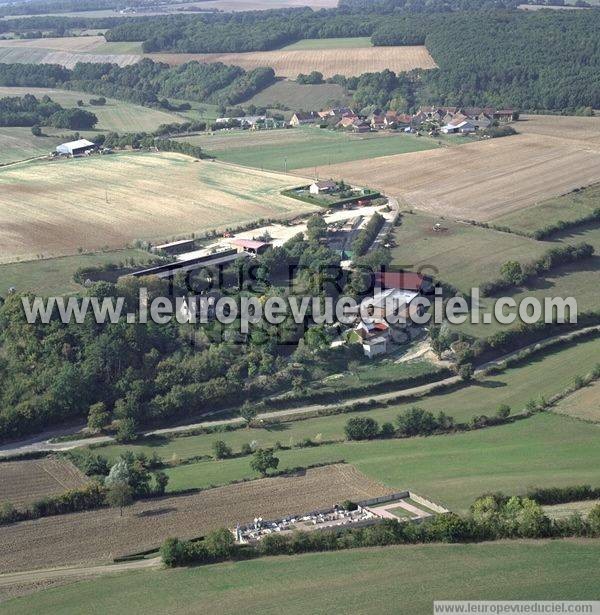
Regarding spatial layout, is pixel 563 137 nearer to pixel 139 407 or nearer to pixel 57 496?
pixel 139 407

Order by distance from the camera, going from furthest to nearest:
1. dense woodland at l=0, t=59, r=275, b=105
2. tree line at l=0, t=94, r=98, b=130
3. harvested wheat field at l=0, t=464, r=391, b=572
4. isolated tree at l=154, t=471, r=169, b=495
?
dense woodland at l=0, t=59, r=275, b=105 → tree line at l=0, t=94, r=98, b=130 → isolated tree at l=154, t=471, r=169, b=495 → harvested wheat field at l=0, t=464, r=391, b=572

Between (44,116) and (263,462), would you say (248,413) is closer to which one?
(263,462)

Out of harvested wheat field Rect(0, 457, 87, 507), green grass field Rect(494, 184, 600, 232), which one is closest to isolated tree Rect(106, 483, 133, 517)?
harvested wheat field Rect(0, 457, 87, 507)

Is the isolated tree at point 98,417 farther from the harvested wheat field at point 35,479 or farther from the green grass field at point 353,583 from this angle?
the green grass field at point 353,583

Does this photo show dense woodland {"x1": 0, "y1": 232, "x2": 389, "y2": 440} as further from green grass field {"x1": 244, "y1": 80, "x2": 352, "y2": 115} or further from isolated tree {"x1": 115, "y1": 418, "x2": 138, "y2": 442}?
green grass field {"x1": 244, "y1": 80, "x2": 352, "y2": 115}

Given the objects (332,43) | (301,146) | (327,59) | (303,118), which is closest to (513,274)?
(301,146)

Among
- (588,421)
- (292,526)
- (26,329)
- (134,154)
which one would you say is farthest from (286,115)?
(292,526)

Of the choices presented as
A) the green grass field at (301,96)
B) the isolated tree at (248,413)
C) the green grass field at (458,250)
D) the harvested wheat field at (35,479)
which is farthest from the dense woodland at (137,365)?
the green grass field at (301,96)
